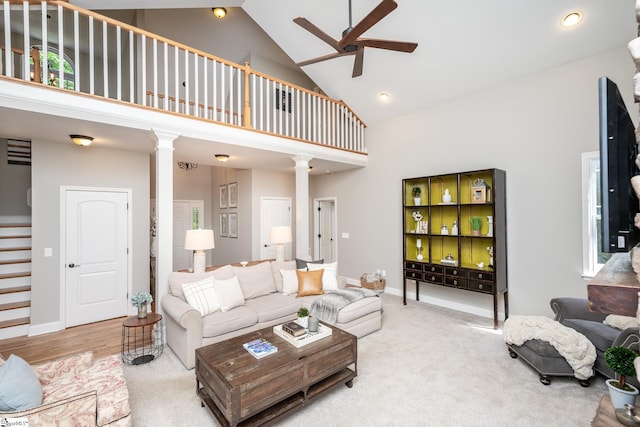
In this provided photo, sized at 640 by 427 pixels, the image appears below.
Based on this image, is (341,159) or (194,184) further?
(194,184)

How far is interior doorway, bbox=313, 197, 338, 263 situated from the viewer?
7293mm

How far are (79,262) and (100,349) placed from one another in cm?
145

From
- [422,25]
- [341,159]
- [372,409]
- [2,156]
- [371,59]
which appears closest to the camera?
[372,409]

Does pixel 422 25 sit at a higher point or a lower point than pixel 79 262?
higher

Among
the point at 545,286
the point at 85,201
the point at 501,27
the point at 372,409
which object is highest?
the point at 501,27

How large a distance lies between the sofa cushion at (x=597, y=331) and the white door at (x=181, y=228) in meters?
7.59

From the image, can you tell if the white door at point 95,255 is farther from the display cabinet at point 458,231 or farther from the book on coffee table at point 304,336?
the display cabinet at point 458,231

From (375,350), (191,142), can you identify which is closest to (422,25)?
(191,142)

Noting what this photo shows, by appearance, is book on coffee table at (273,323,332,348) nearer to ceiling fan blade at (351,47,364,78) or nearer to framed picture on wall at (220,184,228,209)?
ceiling fan blade at (351,47,364,78)

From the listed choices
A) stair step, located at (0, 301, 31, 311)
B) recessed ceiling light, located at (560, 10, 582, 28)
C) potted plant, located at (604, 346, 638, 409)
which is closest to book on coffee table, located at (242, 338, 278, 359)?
potted plant, located at (604, 346, 638, 409)

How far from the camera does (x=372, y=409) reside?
2330mm

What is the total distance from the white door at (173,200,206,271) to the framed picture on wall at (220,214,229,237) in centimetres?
89

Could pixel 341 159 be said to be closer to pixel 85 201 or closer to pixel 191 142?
pixel 191 142

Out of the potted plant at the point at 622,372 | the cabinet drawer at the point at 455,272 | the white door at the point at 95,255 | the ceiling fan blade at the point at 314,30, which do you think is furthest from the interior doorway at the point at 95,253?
the potted plant at the point at 622,372
